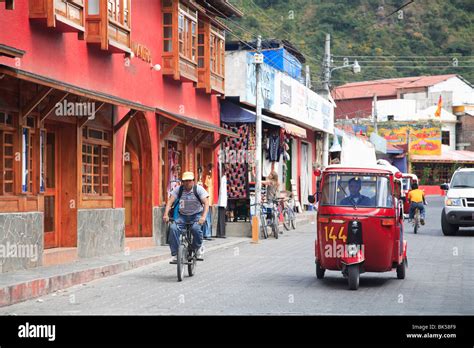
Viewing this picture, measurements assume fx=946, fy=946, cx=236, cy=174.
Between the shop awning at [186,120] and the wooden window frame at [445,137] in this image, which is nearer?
the shop awning at [186,120]

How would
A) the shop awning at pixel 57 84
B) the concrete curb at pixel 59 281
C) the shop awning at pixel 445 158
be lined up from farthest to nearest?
the shop awning at pixel 445 158 → the shop awning at pixel 57 84 → the concrete curb at pixel 59 281

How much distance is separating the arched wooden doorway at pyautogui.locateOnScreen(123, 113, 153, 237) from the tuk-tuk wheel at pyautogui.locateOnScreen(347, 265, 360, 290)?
1022 cm

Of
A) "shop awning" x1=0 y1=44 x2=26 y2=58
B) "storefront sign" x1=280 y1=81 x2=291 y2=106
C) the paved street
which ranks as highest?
"storefront sign" x1=280 y1=81 x2=291 y2=106

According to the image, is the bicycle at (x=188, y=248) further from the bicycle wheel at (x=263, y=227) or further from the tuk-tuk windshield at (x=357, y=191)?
the bicycle wheel at (x=263, y=227)

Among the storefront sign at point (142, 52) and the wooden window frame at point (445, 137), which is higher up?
the wooden window frame at point (445, 137)

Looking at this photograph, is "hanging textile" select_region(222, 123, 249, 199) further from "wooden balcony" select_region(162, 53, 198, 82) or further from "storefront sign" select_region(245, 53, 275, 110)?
"wooden balcony" select_region(162, 53, 198, 82)

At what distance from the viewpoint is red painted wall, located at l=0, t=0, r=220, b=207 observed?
16703mm

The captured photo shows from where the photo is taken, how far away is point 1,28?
15781 mm

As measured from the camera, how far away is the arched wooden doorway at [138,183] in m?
24.5

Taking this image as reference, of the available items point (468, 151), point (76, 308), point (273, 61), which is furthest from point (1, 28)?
point (468, 151)

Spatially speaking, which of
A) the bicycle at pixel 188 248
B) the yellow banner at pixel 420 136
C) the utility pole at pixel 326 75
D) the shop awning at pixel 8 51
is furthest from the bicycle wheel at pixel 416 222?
the yellow banner at pixel 420 136

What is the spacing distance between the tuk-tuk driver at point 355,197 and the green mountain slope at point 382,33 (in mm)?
55950

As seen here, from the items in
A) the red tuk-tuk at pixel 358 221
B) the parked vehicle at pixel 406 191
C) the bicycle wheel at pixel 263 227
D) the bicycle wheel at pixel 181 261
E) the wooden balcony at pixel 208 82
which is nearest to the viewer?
the red tuk-tuk at pixel 358 221

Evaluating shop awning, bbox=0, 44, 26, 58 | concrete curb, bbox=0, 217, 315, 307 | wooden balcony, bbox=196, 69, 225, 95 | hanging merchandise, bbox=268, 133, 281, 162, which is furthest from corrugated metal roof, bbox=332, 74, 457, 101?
shop awning, bbox=0, 44, 26, 58
